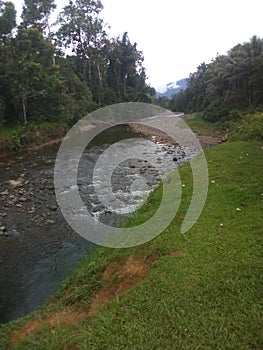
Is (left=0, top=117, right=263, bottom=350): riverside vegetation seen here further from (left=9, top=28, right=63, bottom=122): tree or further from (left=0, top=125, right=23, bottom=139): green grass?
(left=9, top=28, right=63, bottom=122): tree

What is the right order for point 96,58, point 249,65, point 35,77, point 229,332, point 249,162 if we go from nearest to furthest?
1. point 229,332
2. point 249,162
3. point 35,77
4. point 249,65
5. point 96,58

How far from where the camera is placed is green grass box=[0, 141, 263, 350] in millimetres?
3264

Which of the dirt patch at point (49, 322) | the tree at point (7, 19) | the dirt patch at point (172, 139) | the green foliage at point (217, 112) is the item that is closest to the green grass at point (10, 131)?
the tree at point (7, 19)

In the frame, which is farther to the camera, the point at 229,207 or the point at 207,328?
the point at 229,207

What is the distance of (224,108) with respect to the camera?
2972cm

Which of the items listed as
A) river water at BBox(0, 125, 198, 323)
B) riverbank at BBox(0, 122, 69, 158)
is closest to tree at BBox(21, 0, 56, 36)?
riverbank at BBox(0, 122, 69, 158)

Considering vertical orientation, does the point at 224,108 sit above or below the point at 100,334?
above

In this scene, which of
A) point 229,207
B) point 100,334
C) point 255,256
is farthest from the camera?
point 229,207

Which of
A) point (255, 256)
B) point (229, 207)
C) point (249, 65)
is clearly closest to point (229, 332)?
point (255, 256)

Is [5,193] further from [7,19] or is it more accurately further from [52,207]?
[7,19]

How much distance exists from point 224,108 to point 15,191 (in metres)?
25.1

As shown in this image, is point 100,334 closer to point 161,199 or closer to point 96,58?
point 161,199

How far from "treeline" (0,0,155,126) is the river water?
633 centimetres

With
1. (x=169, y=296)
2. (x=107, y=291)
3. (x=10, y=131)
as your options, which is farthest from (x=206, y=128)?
(x=169, y=296)
